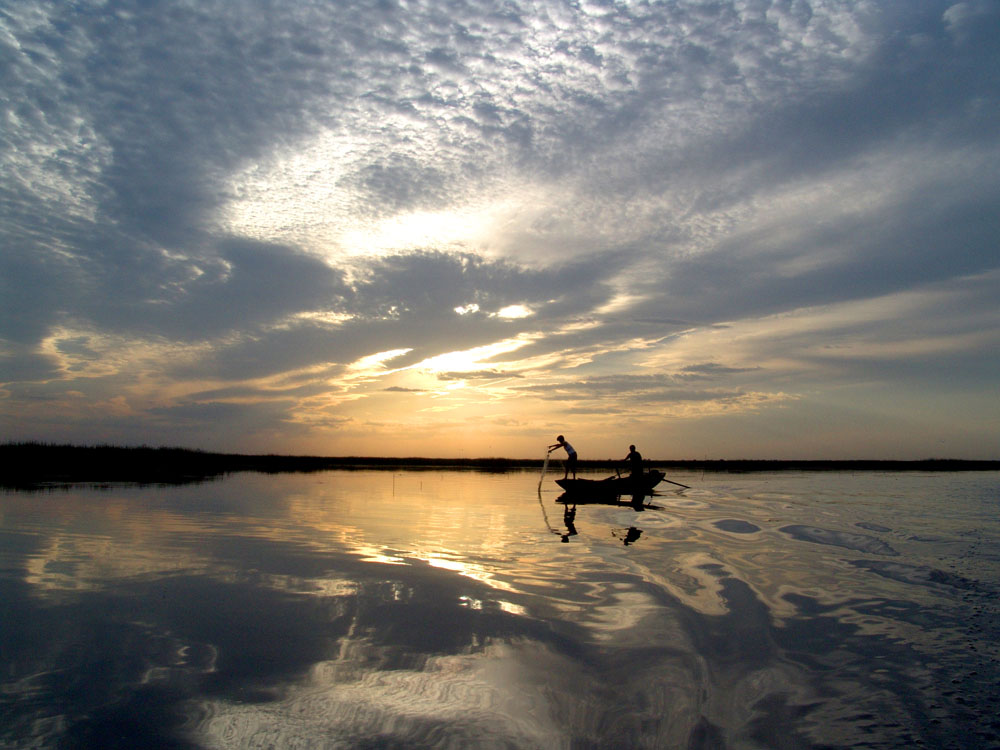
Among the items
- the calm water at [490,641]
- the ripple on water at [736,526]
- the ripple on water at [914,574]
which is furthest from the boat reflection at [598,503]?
the ripple on water at [914,574]

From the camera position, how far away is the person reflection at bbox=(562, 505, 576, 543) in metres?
18.6

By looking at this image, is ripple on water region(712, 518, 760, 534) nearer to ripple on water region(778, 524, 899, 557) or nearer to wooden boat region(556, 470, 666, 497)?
ripple on water region(778, 524, 899, 557)

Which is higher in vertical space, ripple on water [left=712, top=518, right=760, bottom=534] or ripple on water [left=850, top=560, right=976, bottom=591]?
ripple on water [left=712, top=518, right=760, bottom=534]

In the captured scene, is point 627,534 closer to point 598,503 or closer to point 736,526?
point 736,526

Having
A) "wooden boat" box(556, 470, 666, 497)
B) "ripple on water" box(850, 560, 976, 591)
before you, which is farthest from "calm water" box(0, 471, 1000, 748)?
"wooden boat" box(556, 470, 666, 497)

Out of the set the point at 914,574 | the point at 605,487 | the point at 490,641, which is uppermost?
the point at 605,487

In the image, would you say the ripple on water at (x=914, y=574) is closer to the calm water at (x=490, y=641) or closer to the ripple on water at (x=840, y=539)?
the calm water at (x=490, y=641)

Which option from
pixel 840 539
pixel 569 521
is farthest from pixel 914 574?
pixel 569 521

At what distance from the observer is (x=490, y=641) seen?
27.8 feet

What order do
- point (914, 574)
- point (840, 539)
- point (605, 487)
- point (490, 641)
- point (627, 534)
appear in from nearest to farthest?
1. point (490, 641)
2. point (914, 574)
3. point (840, 539)
4. point (627, 534)
5. point (605, 487)

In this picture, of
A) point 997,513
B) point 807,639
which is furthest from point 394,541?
point 997,513

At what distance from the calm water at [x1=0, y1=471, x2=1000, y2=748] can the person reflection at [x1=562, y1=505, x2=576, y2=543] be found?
4.57 feet

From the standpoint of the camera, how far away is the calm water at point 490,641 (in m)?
5.96

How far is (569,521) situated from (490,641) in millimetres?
14577
